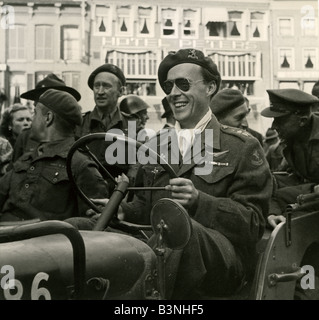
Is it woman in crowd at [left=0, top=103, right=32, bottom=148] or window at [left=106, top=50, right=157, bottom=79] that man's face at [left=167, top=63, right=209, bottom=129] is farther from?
woman in crowd at [left=0, top=103, right=32, bottom=148]

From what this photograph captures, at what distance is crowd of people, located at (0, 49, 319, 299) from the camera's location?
2.26 m

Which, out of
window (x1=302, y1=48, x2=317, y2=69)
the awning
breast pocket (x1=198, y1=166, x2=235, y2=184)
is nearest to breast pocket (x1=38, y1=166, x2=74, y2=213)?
breast pocket (x1=198, y1=166, x2=235, y2=184)

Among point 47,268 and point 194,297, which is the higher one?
point 47,268

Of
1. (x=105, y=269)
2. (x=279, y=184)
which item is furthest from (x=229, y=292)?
(x=279, y=184)

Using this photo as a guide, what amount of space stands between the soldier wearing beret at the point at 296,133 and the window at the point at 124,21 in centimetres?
93

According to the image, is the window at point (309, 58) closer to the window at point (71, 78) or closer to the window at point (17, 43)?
the window at point (71, 78)

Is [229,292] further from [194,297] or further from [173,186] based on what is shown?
[173,186]

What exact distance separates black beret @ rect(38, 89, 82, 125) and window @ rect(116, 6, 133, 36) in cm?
60

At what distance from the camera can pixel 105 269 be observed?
1.83m

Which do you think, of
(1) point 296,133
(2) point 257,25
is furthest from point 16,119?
(1) point 296,133

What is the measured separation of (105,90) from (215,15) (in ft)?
3.53

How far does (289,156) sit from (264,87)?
0.80 metres

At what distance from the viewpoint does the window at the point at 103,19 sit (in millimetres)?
3574

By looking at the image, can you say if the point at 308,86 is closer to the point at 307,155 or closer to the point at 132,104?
the point at 307,155
